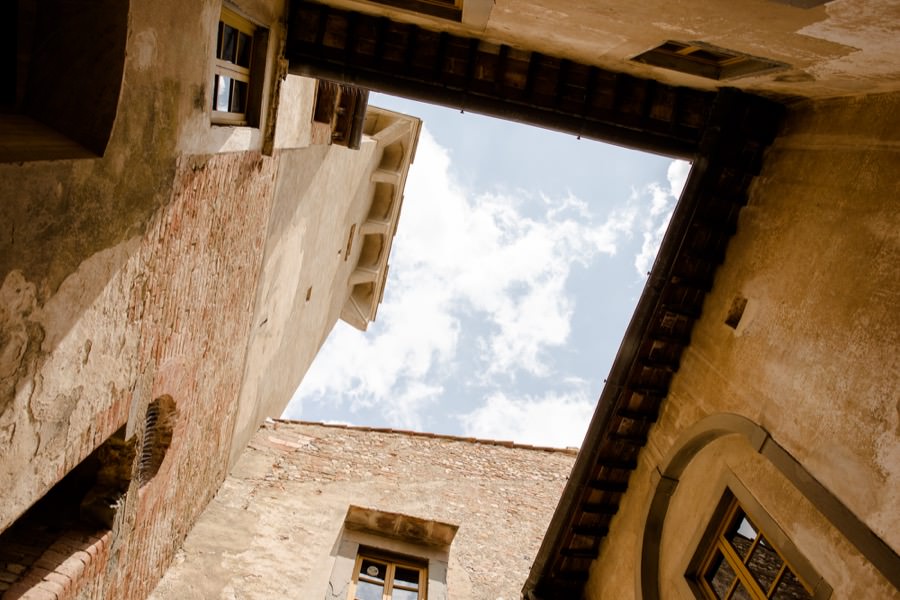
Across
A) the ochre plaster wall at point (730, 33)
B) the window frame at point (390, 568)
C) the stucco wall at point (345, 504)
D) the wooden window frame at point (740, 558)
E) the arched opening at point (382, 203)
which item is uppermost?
the ochre plaster wall at point (730, 33)

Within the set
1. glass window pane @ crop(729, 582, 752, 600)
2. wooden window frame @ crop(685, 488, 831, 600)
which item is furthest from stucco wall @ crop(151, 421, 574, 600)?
glass window pane @ crop(729, 582, 752, 600)

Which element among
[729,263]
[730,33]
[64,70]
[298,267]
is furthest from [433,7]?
[298,267]

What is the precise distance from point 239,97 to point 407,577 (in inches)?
248

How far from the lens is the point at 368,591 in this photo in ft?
23.5

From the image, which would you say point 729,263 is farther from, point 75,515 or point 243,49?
point 75,515

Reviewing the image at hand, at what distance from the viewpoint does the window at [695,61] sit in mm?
4848

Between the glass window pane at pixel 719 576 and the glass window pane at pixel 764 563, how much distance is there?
0.27m

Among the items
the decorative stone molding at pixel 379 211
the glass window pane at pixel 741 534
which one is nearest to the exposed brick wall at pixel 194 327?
the glass window pane at pixel 741 534

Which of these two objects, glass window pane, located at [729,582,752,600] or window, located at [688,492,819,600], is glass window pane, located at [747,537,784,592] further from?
glass window pane, located at [729,582,752,600]

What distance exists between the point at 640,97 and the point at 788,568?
14.7 ft

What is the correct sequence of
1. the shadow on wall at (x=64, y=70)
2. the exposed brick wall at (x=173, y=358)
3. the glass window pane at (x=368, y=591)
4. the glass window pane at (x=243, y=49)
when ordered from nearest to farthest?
the shadow on wall at (x=64, y=70)
the exposed brick wall at (x=173, y=358)
the glass window pane at (x=243, y=49)
the glass window pane at (x=368, y=591)

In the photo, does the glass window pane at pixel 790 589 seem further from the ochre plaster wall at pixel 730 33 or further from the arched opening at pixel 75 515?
the arched opening at pixel 75 515

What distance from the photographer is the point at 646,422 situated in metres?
6.66

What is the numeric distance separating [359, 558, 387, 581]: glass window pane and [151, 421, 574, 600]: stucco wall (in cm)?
48
